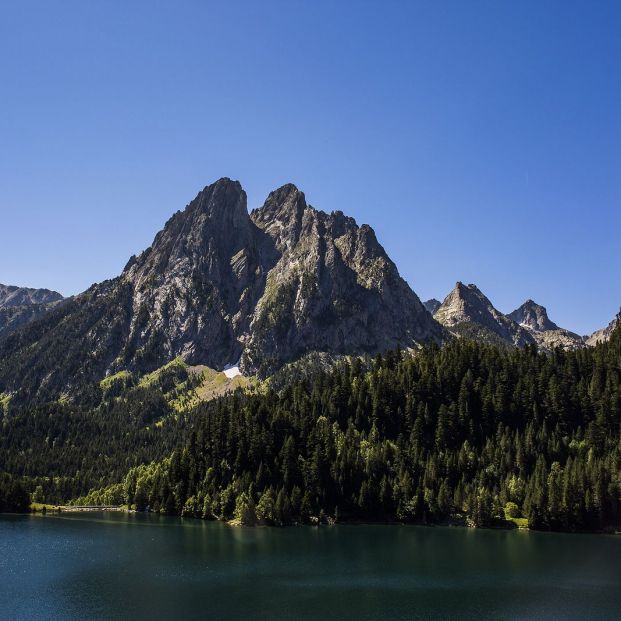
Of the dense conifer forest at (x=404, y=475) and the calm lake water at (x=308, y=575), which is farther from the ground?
the dense conifer forest at (x=404, y=475)

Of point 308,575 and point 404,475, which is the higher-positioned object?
point 404,475

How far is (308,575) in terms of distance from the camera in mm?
98375

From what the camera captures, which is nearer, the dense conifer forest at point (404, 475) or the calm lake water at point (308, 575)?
the calm lake water at point (308, 575)

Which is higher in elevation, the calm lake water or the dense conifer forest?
the dense conifer forest

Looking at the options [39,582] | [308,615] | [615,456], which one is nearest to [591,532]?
[615,456]

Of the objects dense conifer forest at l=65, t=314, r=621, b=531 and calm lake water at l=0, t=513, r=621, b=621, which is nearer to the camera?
calm lake water at l=0, t=513, r=621, b=621

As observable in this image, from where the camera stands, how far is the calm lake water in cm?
7881

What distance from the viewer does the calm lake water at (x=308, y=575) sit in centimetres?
7881

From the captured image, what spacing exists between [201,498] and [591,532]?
102 m

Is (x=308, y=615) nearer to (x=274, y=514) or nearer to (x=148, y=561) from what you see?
(x=148, y=561)

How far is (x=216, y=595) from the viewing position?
3329 inches

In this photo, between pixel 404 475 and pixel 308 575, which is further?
pixel 404 475

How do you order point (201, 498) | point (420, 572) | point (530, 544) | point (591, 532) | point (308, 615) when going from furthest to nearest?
point (201, 498) < point (591, 532) < point (530, 544) < point (420, 572) < point (308, 615)

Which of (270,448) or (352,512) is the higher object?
(270,448)
